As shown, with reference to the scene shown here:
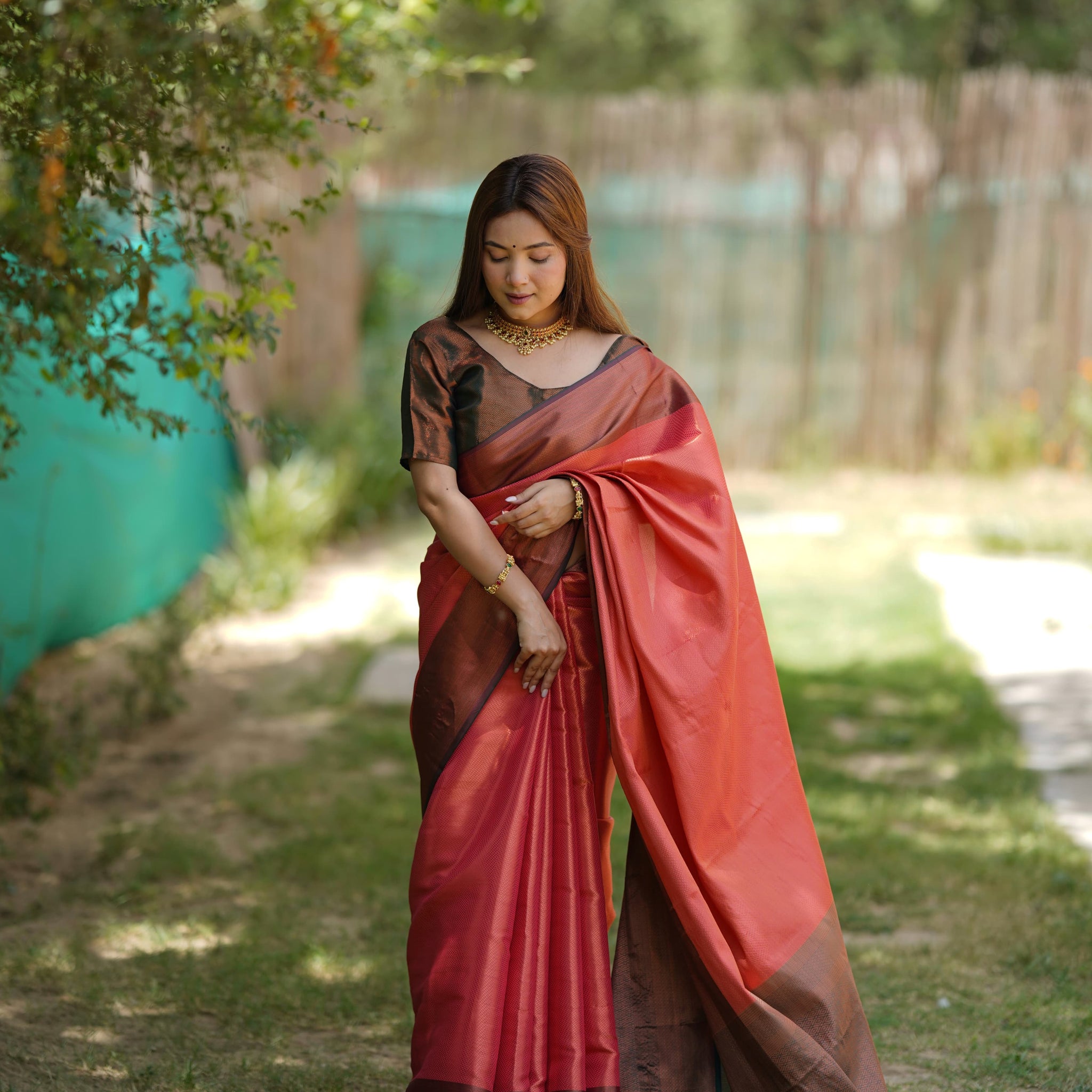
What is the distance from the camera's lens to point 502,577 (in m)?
2.52

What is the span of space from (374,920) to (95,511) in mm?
2990

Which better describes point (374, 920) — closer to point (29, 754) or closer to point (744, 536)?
point (29, 754)

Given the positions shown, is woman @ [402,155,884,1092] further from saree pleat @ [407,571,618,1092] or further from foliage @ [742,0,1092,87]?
foliage @ [742,0,1092,87]

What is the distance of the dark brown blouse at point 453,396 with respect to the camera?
2.53 m

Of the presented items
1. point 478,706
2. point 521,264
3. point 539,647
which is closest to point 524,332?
point 521,264

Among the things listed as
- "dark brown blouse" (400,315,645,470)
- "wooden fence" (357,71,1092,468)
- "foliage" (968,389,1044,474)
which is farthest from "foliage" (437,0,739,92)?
"dark brown blouse" (400,315,645,470)

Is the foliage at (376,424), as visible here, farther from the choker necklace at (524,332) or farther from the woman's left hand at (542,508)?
the woman's left hand at (542,508)

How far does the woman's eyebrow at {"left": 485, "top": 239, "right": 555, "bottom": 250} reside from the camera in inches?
99.9

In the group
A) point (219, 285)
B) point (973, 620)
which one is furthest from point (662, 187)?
point (973, 620)

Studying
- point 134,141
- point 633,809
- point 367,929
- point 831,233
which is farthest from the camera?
point 831,233

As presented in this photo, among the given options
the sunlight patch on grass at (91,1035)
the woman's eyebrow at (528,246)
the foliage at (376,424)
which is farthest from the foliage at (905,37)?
the sunlight patch on grass at (91,1035)

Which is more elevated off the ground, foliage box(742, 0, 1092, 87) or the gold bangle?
foliage box(742, 0, 1092, 87)

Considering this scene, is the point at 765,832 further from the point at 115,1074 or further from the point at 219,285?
the point at 219,285

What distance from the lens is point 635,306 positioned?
31.7 feet
